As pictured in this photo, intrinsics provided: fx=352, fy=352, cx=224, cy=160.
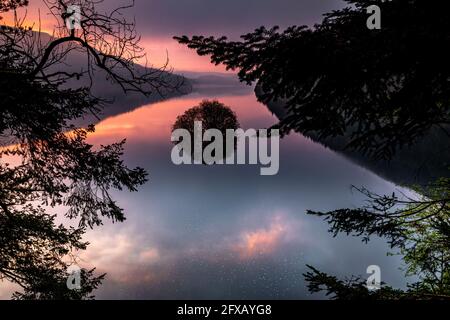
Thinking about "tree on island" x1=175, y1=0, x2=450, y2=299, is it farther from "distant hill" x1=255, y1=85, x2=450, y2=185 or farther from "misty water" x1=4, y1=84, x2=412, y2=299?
"distant hill" x1=255, y1=85, x2=450, y2=185

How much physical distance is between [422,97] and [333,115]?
937 millimetres

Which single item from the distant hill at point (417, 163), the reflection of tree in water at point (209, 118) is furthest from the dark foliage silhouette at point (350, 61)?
the reflection of tree in water at point (209, 118)

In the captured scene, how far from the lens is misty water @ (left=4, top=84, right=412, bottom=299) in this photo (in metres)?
25.8

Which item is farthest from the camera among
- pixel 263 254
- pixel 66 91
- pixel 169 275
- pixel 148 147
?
pixel 148 147

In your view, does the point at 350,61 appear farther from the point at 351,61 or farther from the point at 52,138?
the point at 52,138

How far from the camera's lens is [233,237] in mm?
33000

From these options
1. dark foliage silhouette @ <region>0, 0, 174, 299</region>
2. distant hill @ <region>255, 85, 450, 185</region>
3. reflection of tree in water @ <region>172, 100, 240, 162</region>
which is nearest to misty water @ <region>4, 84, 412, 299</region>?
distant hill @ <region>255, 85, 450, 185</region>

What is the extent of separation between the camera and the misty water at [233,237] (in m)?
25.8

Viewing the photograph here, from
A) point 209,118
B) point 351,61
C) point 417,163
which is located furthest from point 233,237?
point 351,61

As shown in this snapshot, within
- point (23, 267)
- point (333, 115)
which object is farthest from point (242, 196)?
point (333, 115)

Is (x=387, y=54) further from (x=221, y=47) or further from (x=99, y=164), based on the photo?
(x=99, y=164)

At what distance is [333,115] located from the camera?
4.01 m

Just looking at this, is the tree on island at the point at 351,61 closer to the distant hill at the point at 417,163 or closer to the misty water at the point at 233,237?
the misty water at the point at 233,237

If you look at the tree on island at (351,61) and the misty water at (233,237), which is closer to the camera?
the tree on island at (351,61)
